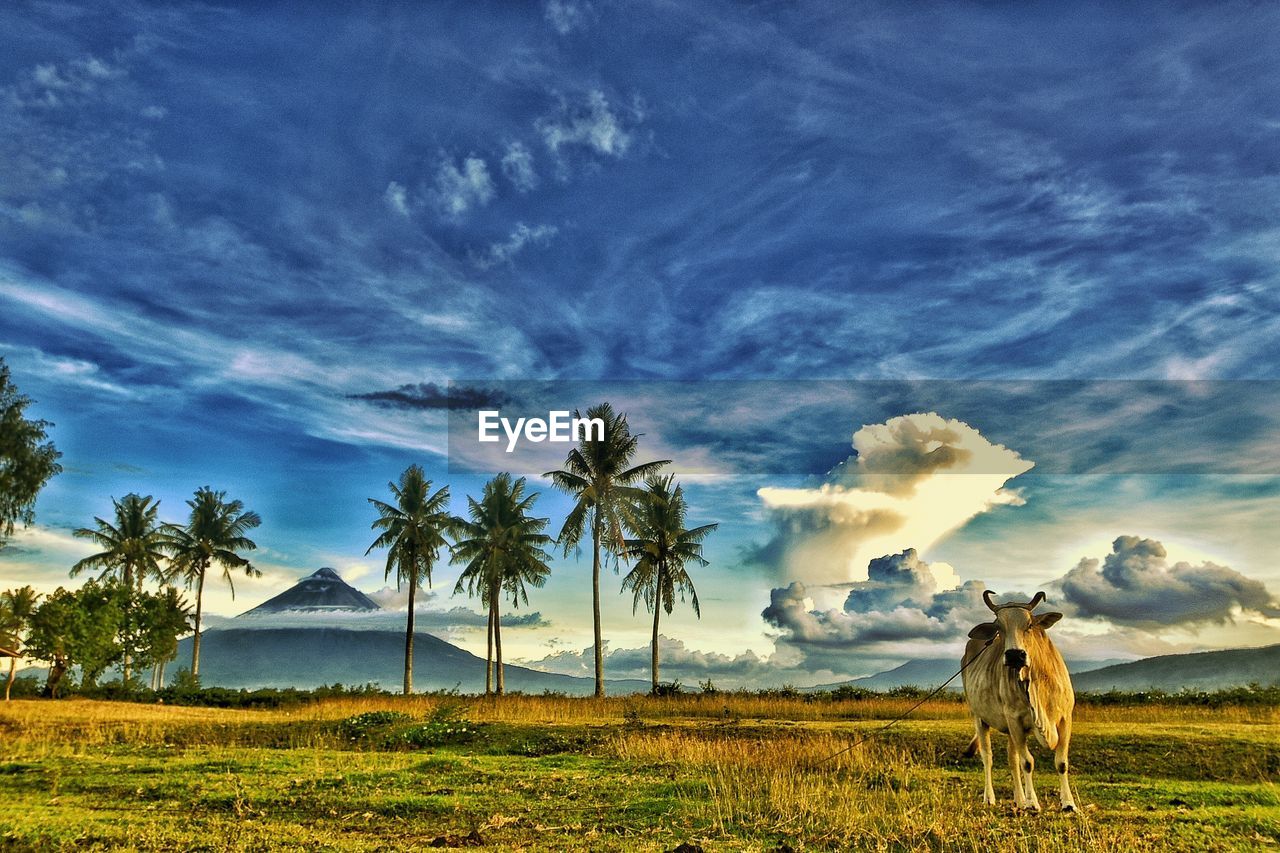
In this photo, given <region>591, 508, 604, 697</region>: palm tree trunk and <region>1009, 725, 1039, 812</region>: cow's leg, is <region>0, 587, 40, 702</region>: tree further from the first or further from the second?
<region>1009, 725, 1039, 812</region>: cow's leg

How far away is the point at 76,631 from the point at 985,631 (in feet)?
171

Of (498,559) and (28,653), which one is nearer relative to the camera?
(28,653)

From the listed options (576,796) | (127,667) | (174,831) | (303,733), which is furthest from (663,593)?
(174,831)

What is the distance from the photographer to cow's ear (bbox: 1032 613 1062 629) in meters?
13.0

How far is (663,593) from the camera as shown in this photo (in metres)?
54.1

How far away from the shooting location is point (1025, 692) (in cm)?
1249

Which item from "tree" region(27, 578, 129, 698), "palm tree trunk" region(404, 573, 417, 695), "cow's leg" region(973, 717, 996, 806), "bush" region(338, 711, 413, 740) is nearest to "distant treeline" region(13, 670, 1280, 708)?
"tree" region(27, 578, 129, 698)

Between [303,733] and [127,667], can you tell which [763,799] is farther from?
[127,667]

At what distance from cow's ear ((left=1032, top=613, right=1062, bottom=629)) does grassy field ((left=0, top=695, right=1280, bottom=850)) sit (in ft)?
8.56

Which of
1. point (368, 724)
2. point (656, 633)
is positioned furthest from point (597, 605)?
point (368, 724)

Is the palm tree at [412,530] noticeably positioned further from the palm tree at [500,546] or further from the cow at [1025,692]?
the cow at [1025,692]

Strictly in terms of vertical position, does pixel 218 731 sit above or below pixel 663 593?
below

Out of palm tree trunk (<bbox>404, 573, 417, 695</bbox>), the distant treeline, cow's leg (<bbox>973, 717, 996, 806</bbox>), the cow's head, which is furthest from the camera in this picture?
palm tree trunk (<bbox>404, 573, 417, 695</bbox>)

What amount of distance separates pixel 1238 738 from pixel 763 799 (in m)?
14.0
